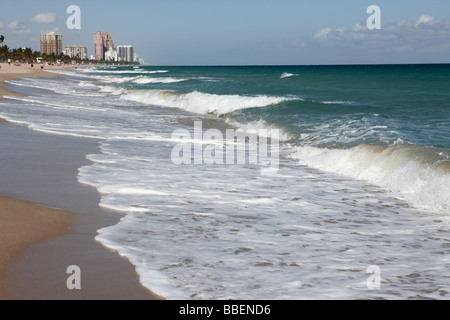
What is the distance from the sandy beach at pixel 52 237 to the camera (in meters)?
4.23

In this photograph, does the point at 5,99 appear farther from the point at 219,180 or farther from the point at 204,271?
the point at 204,271

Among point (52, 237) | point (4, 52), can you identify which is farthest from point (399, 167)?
point (4, 52)

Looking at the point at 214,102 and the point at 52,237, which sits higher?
the point at 214,102

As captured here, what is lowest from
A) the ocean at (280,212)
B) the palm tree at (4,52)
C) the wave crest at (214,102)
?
the ocean at (280,212)

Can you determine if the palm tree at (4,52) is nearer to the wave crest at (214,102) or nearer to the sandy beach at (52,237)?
the wave crest at (214,102)

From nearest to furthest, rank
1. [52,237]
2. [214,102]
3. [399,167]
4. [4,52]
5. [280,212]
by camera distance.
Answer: [52,237] < [280,212] < [399,167] < [214,102] < [4,52]

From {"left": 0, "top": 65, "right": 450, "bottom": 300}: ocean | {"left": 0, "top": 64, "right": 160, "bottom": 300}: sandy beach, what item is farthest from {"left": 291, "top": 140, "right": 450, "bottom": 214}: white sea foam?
{"left": 0, "top": 64, "right": 160, "bottom": 300}: sandy beach

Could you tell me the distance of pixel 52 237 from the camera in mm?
5520

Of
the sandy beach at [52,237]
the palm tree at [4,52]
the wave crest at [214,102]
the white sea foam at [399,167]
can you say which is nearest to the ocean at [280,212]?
the white sea foam at [399,167]

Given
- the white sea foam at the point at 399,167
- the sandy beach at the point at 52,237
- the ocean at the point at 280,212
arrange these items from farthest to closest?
the white sea foam at the point at 399,167, the ocean at the point at 280,212, the sandy beach at the point at 52,237

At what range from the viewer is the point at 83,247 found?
17.4ft

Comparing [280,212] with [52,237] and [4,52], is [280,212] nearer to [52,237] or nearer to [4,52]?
[52,237]

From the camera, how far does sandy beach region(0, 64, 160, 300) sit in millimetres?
4230

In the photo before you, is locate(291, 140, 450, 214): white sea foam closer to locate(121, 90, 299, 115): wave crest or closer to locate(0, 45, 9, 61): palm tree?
locate(121, 90, 299, 115): wave crest
